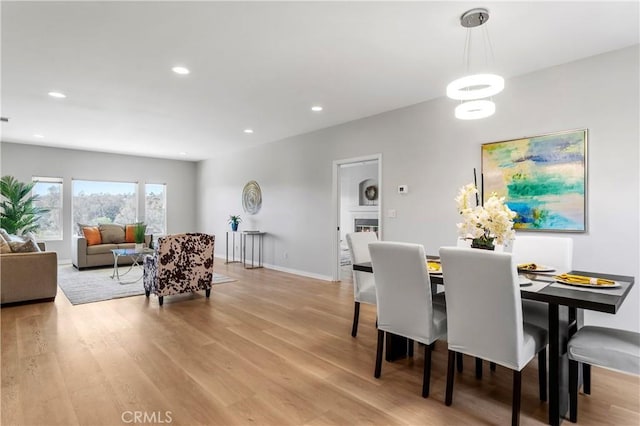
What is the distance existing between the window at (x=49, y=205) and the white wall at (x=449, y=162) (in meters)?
4.21

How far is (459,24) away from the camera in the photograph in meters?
2.57

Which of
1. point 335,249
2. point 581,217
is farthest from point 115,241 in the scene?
point 581,217

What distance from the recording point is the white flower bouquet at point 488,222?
2215 millimetres

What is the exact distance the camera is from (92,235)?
686 cm

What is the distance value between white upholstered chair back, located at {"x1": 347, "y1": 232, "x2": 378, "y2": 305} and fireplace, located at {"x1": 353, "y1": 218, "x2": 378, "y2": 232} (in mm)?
5472

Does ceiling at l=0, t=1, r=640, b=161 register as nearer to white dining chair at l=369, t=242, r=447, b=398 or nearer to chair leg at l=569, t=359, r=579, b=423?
white dining chair at l=369, t=242, r=447, b=398

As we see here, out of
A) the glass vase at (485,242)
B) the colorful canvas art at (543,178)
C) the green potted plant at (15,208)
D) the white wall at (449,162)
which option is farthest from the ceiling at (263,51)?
the green potted plant at (15,208)

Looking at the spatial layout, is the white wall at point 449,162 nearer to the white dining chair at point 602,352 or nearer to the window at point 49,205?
the white dining chair at point 602,352

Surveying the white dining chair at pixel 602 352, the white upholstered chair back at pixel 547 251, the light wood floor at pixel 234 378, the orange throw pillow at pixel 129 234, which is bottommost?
the light wood floor at pixel 234 378

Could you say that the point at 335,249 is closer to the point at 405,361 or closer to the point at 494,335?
the point at 405,361

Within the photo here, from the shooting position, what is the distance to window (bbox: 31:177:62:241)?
7332 mm

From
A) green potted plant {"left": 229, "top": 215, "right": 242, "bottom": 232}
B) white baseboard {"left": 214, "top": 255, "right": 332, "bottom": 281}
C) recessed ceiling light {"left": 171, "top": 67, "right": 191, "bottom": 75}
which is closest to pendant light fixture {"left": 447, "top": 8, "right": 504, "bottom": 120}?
recessed ceiling light {"left": 171, "top": 67, "right": 191, "bottom": 75}

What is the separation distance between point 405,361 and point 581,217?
Result: 211cm

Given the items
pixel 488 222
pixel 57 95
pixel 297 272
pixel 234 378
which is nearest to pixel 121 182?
pixel 57 95
